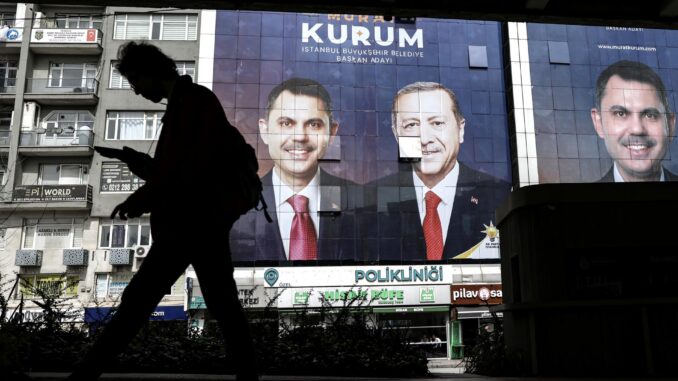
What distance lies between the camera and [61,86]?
38.4 metres

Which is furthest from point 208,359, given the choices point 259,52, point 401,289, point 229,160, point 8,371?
point 259,52

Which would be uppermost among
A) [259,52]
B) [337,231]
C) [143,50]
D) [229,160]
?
[259,52]

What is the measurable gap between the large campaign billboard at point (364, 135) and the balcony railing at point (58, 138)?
8189mm

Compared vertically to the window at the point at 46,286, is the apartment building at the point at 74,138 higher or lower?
higher

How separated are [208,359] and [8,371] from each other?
2138 mm

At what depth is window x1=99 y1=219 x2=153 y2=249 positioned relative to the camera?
119ft

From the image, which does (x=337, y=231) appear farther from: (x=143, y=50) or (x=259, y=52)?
(x=143, y=50)

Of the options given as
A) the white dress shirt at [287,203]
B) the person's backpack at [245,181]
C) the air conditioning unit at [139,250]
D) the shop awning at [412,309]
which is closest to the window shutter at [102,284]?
the air conditioning unit at [139,250]

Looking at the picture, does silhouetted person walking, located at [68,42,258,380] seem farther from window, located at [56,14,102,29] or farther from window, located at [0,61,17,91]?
window, located at [0,61,17,91]

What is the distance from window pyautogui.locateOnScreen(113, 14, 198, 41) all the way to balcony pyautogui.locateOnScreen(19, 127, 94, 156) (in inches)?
269

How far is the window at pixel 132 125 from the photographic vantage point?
37.6m

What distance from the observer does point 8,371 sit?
8.92 ft

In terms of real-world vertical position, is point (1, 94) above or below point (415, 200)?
above

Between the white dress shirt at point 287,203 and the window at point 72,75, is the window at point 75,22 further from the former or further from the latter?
the white dress shirt at point 287,203
